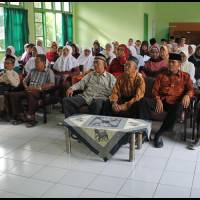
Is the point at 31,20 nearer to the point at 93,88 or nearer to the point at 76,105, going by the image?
the point at 93,88

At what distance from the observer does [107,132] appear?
298 cm

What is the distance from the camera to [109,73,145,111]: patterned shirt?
144 inches

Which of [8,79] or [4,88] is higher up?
[8,79]

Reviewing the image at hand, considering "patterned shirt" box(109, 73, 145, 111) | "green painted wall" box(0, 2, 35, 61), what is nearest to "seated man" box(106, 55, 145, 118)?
"patterned shirt" box(109, 73, 145, 111)

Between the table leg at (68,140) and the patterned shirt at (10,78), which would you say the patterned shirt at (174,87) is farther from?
the patterned shirt at (10,78)

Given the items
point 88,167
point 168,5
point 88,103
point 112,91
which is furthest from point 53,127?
point 168,5

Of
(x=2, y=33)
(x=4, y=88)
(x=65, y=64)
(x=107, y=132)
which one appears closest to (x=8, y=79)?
(x=4, y=88)

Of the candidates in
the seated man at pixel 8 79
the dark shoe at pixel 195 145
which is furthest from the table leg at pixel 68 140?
the seated man at pixel 8 79

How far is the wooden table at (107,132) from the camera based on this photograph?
2.96 m

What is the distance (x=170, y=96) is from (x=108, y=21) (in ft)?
28.4

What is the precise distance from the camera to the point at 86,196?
2.41 meters

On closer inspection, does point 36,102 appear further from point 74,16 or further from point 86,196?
point 74,16

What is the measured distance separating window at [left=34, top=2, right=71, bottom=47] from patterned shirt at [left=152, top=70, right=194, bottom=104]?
7.36 meters

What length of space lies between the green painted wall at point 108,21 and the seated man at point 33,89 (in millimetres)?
7446
